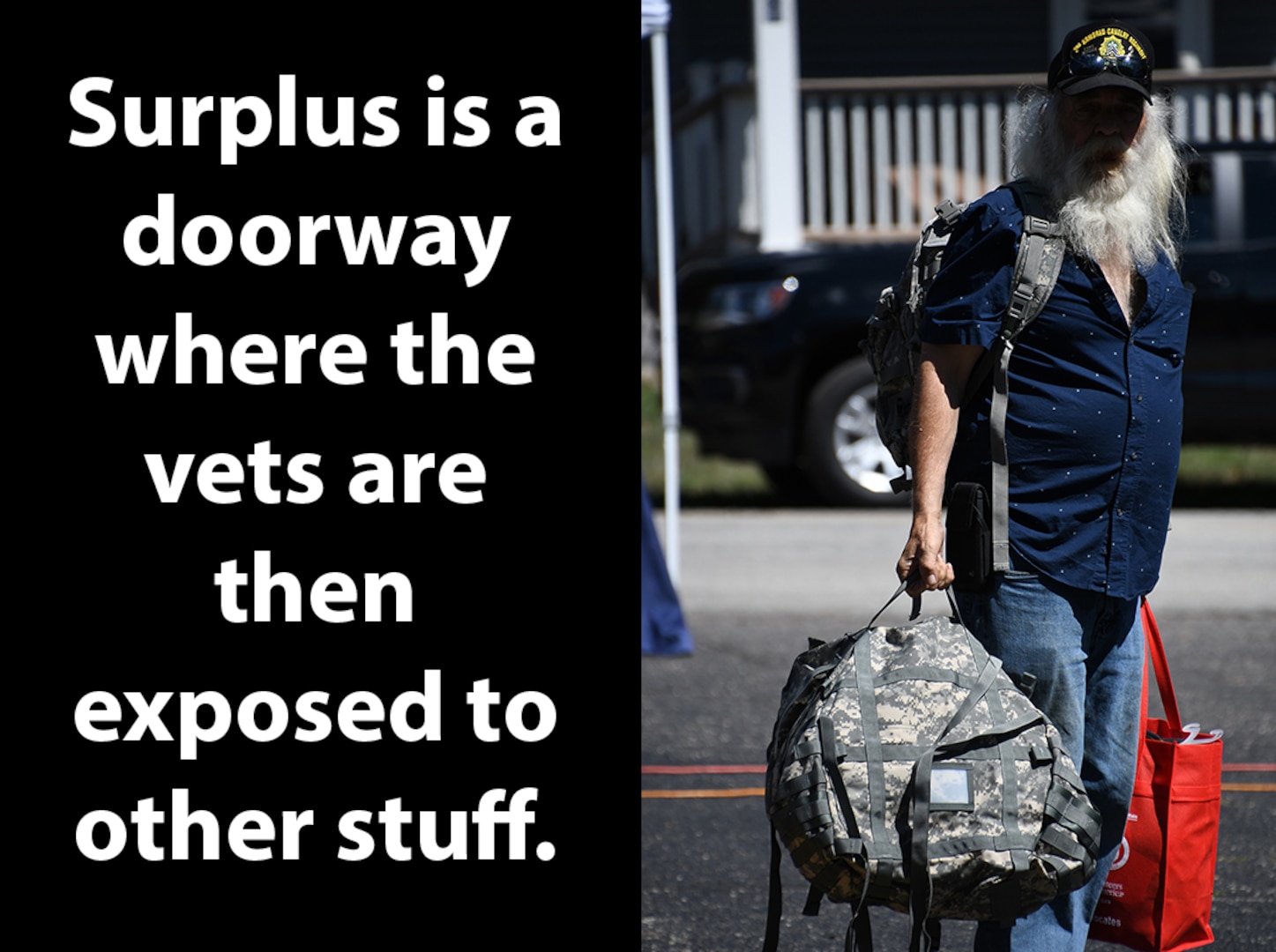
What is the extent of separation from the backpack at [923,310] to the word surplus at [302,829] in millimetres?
1500

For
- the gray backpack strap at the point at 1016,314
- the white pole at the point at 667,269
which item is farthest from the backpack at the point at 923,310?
the white pole at the point at 667,269

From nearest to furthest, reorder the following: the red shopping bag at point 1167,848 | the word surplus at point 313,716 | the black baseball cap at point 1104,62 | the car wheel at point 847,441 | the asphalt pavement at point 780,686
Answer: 1. the black baseball cap at point 1104,62
2. the red shopping bag at point 1167,848
3. the asphalt pavement at point 780,686
4. the word surplus at point 313,716
5. the car wheel at point 847,441

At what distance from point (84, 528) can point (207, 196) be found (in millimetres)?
895

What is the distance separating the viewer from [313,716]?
4.38m

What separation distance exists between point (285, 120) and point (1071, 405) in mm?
2332

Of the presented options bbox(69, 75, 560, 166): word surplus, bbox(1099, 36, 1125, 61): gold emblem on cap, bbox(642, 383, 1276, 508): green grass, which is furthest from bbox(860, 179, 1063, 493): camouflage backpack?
bbox(642, 383, 1276, 508): green grass

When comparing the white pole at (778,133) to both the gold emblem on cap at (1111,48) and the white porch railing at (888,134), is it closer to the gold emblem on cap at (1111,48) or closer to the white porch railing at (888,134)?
the white porch railing at (888,134)

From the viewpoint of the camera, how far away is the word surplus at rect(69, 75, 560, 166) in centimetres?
448

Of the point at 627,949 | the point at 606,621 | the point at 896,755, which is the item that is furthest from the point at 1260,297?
the point at 896,755

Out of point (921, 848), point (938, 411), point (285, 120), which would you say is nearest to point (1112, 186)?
point (938, 411)

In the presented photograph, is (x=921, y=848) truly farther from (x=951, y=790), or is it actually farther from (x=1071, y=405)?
(x=1071, y=405)

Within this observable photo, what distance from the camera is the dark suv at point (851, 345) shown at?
32.1ft

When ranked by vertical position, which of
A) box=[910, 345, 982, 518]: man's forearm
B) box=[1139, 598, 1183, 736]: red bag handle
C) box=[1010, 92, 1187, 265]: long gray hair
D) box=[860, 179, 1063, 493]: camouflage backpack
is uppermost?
box=[1010, 92, 1187, 265]: long gray hair

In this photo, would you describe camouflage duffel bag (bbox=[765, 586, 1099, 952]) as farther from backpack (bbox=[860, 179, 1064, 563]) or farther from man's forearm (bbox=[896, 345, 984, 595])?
backpack (bbox=[860, 179, 1064, 563])
